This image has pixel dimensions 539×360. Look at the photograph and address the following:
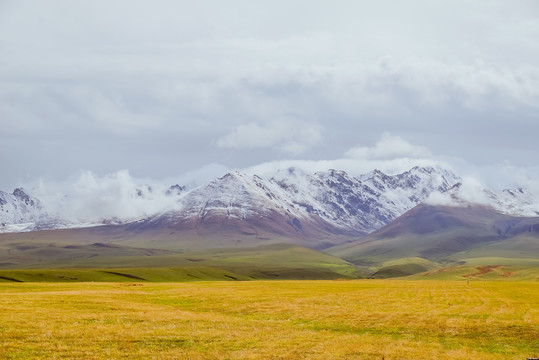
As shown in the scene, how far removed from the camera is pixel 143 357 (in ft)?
110

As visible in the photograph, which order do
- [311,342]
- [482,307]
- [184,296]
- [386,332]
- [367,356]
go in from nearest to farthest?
[367,356] < [311,342] < [386,332] < [482,307] < [184,296]

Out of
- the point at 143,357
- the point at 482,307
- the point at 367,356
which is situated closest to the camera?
the point at 143,357

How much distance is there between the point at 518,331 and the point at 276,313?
75.9 feet

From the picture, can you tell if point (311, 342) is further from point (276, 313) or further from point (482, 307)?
point (482, 307)

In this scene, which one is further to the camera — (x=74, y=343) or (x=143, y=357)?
(x=74, y=343)

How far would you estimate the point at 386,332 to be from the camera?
47312 millimetres

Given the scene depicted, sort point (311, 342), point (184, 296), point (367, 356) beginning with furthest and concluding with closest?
point (184, 296), point (311, 342), point (367, 356)

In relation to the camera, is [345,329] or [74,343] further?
[345,329]

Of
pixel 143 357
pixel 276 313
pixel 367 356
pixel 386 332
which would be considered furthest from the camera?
pixel 276 313

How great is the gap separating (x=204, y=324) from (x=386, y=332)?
15.1m

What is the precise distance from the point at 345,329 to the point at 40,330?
2416cm

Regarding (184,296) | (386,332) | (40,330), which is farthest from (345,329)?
(184,296)

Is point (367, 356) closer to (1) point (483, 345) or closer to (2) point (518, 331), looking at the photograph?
(1) point (483, 345)

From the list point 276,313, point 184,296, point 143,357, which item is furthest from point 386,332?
point 184,296
